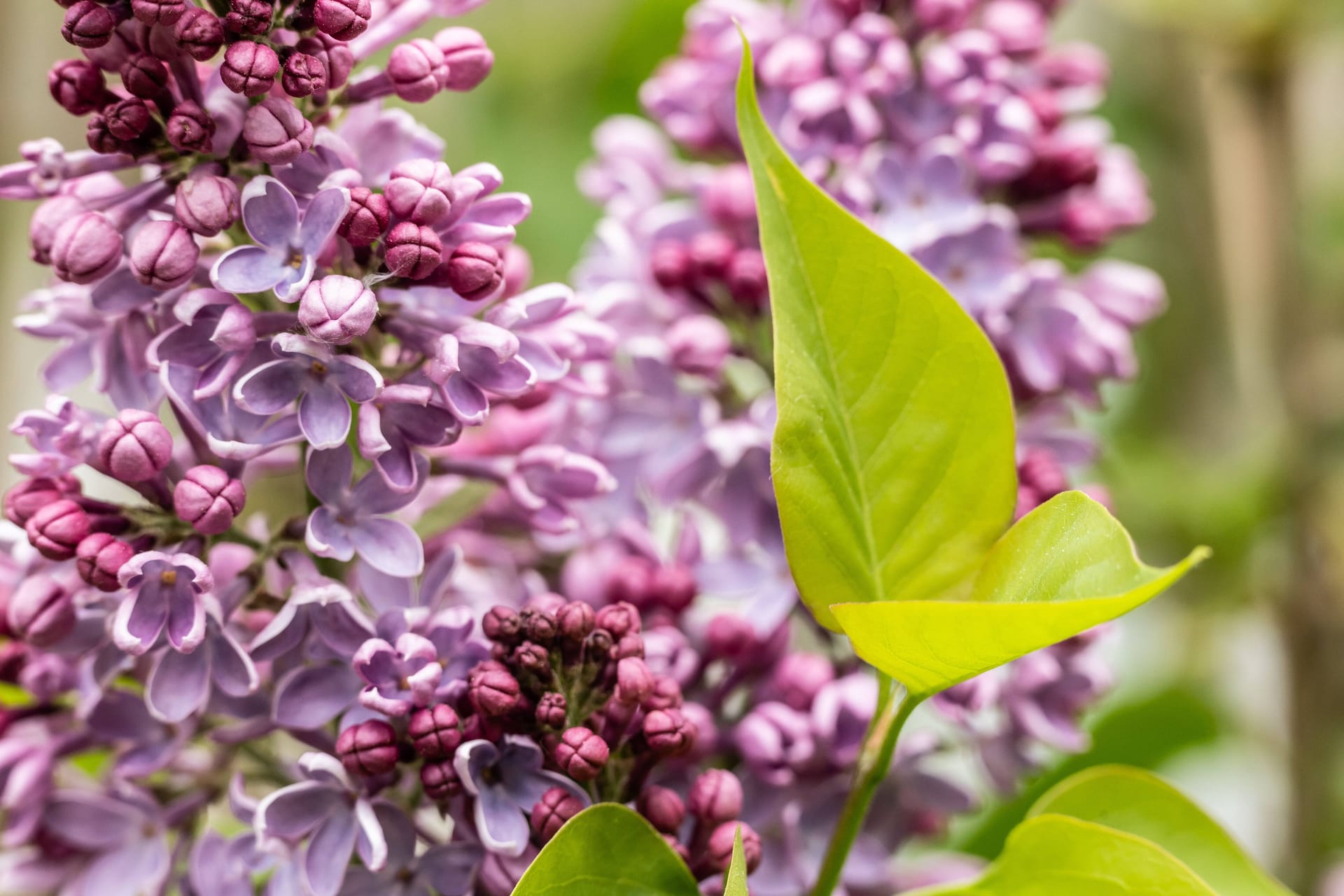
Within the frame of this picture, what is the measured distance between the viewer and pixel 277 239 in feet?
1.70

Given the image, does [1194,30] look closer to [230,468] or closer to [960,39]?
[960,39]

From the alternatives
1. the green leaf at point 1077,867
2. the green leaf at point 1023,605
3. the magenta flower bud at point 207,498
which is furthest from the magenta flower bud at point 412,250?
the green leaf at point 1077,867

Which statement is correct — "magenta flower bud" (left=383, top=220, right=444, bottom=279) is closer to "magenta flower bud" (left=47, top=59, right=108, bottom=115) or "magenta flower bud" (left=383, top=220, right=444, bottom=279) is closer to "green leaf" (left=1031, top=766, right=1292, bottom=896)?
"magenta flower bud" (left=47, top=59, right=108, bottom=115)

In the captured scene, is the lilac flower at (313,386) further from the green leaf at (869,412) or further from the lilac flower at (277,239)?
the green leaf at (869,412)

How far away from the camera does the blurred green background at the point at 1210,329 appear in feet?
3.94

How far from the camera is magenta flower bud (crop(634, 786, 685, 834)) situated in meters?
0.54

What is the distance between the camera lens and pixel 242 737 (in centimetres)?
57

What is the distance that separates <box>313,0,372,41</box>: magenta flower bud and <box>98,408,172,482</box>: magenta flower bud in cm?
17

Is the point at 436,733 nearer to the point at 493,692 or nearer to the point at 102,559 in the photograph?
the point at 493,692

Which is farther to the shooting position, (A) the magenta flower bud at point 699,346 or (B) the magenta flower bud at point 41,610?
(A) the magenta flower bud at point 699,346

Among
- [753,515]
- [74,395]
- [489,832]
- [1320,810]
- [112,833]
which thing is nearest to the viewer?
[489,832]

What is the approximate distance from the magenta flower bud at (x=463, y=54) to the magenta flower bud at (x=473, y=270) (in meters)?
0.10

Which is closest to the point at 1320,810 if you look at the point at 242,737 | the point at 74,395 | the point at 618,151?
the point at 618,151

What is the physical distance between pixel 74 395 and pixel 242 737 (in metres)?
1.15
